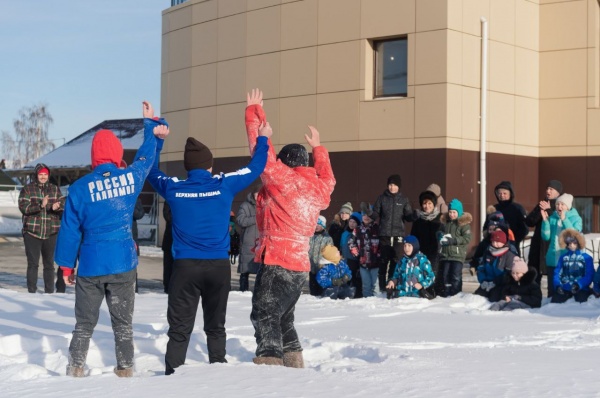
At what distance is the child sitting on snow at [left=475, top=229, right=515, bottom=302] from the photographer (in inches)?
504

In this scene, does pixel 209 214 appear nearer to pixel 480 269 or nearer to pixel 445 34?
pixel 480 269

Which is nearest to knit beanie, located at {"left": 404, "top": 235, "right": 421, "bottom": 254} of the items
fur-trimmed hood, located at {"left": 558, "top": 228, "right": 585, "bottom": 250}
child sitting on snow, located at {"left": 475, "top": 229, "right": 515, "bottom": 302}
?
child sitting on snow, located at {"left": 475, "top": 229, "right": 515, "bottom": 302}

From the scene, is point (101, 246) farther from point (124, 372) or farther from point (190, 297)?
point (124, 372)

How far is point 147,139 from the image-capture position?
7676 millimetres

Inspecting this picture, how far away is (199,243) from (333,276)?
23.2ft

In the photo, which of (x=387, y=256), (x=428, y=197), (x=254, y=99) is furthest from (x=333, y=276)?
(x=254, y=99)

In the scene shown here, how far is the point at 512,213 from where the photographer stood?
46.4ft

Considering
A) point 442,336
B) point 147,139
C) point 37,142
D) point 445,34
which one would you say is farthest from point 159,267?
point 37,142

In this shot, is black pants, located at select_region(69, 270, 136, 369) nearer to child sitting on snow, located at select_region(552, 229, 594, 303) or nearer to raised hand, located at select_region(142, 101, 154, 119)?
raised hand, located at select_region(142, 101, 154, 119)


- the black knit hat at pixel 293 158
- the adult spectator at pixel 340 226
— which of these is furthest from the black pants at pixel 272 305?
the adult spectator at pixel 340 226

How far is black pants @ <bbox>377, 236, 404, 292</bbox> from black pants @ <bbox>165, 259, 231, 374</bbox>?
7032mm

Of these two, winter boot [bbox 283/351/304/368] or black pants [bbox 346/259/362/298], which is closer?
winter boot [bbox 283/351/304/368]

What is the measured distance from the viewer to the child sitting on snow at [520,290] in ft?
40.7

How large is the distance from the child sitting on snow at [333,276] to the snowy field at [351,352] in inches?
24.4
